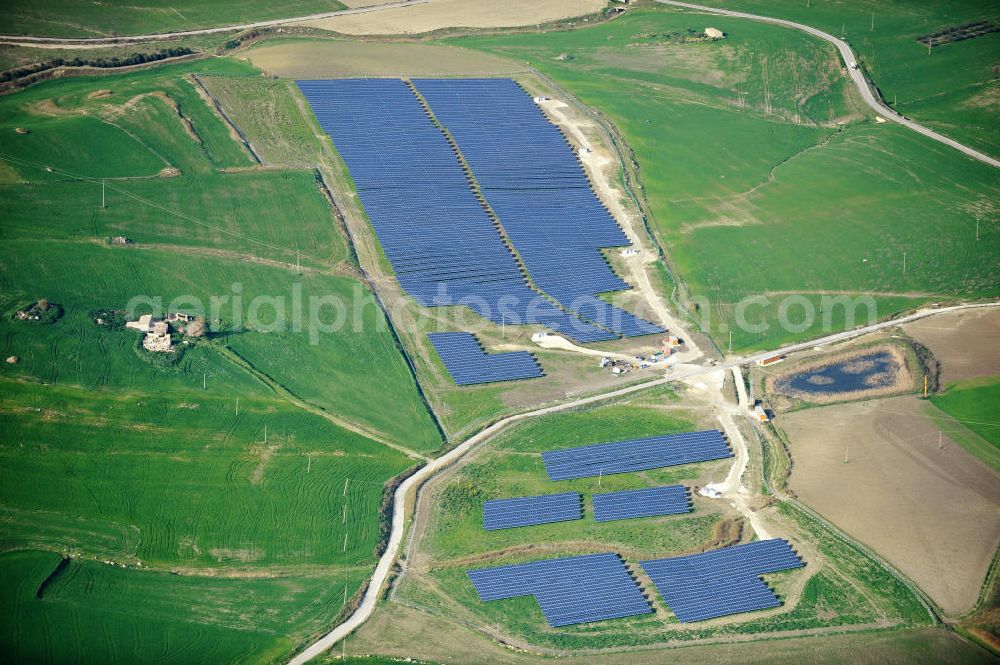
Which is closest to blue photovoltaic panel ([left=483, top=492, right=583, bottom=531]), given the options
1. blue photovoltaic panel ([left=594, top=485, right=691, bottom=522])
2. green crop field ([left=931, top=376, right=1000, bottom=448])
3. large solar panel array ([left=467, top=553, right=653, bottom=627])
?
blue photovoltaic panel ([left=594, top=485, right=691, bottom=522])

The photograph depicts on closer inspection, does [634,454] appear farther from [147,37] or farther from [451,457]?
[147,37]

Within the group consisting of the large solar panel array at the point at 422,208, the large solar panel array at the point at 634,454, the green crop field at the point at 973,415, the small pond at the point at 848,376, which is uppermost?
the large solar panel array at the point at 422,208

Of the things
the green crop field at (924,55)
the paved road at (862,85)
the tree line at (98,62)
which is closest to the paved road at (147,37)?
the tree line at (98,62)

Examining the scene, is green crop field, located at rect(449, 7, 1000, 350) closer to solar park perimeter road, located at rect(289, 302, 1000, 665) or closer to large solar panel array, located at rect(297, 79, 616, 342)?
solar park perimeter road, located at rect(289, 302, 1000, 665)

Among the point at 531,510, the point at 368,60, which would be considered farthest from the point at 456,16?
the point at 531,510

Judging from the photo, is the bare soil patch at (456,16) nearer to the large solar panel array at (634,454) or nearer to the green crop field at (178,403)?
the green crop field at (178,403)

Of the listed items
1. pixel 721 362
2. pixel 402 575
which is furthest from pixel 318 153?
pixel 402 575
